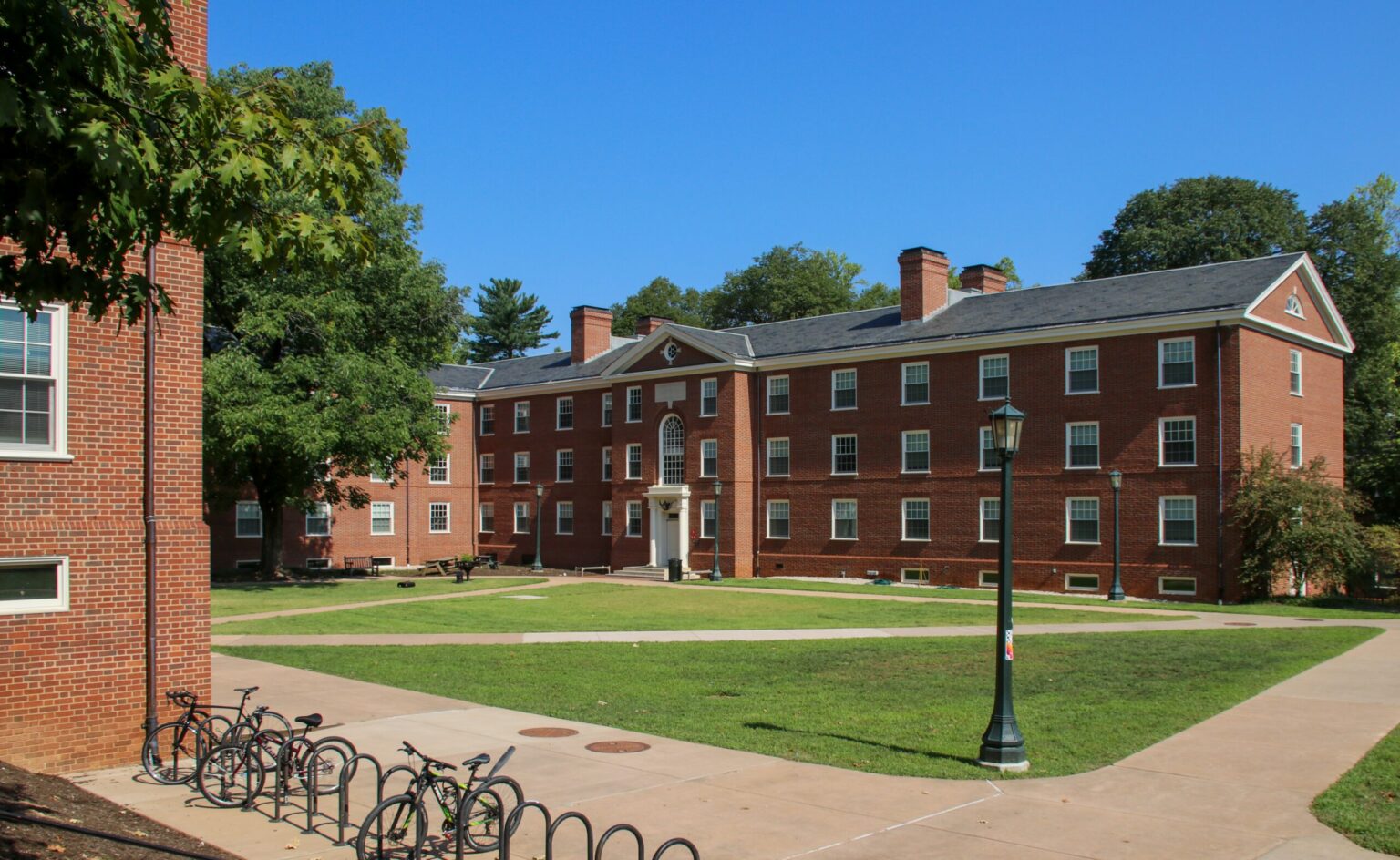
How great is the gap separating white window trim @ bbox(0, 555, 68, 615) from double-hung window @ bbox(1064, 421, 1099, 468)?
31.0m

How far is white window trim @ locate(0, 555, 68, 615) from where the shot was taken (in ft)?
35.2

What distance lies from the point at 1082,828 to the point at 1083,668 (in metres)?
9.47

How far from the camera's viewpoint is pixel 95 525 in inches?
443

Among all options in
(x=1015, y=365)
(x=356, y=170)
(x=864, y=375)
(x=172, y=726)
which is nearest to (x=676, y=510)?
(x=864, y=375)

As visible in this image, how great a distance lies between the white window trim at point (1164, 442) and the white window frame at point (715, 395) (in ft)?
53.8

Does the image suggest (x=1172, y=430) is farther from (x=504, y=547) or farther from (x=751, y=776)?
(x=504, y=547)

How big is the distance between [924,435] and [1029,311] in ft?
17.8

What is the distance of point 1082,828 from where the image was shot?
905cm

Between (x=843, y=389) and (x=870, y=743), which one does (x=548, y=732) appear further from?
(x=843, y=389)

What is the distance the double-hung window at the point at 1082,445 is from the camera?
36.3 meters

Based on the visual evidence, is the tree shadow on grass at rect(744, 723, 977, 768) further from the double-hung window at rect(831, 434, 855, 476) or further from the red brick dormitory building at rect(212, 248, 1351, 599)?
the double-hung window at rect(831, 434, 855, 476)

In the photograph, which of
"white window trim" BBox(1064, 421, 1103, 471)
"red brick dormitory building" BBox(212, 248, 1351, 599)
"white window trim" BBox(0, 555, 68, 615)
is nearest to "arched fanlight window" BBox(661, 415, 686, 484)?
"red brick dormitory building" BBox(212, 248, 1351, 599)

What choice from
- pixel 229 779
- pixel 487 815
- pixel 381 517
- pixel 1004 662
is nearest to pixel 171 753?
pixel 229 779

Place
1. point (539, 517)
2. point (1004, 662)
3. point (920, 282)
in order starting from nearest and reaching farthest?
point (1004, 662) < point (920, 282) < point (539, 517)
